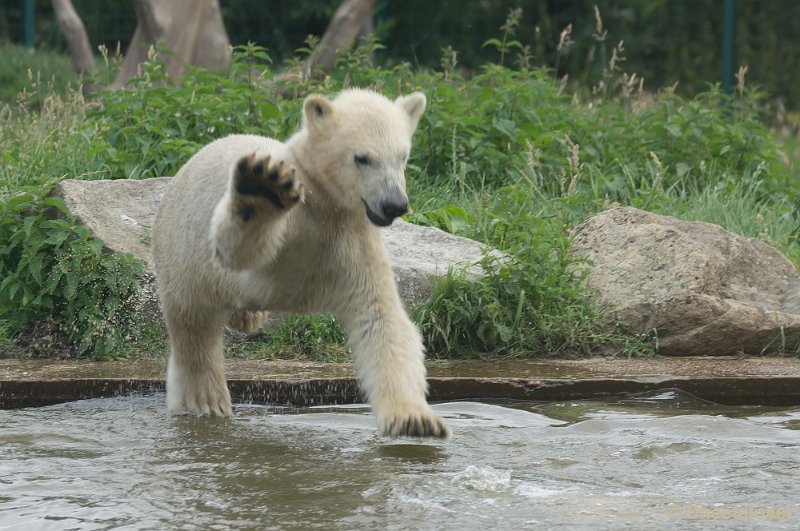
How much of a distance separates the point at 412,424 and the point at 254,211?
0.83m

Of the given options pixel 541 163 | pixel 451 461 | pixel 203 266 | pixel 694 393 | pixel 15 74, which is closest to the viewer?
pixel 451 461

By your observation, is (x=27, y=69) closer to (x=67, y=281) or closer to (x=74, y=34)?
(x=74, y=34)

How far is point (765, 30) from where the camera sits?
12.4m

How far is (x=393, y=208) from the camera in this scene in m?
3.75

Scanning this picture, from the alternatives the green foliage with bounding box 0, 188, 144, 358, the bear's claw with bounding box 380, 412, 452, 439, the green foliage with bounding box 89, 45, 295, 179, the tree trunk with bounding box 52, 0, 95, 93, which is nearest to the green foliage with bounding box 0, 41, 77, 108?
the tree trunk with bounding box 52, 0, 95, 93

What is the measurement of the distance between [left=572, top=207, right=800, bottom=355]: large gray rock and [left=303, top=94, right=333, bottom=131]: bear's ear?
2111 millimetres

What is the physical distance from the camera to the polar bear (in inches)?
148

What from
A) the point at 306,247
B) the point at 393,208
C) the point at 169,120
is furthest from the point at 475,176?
the point at 393,208

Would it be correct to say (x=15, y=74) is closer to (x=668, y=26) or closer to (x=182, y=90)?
(x=182, y=90)

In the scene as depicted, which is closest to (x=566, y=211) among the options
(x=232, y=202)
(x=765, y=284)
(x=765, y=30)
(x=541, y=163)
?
(x=541, y=163)

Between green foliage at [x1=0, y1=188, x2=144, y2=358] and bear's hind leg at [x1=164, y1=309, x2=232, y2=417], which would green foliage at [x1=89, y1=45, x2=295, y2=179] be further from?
bear's hind leg at [x1=164, y1=309, x2=232, y2=417]

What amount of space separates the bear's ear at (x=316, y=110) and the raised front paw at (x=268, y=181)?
0.49 metres

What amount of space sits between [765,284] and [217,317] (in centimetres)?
283

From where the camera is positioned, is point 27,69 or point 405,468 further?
point 27,69
